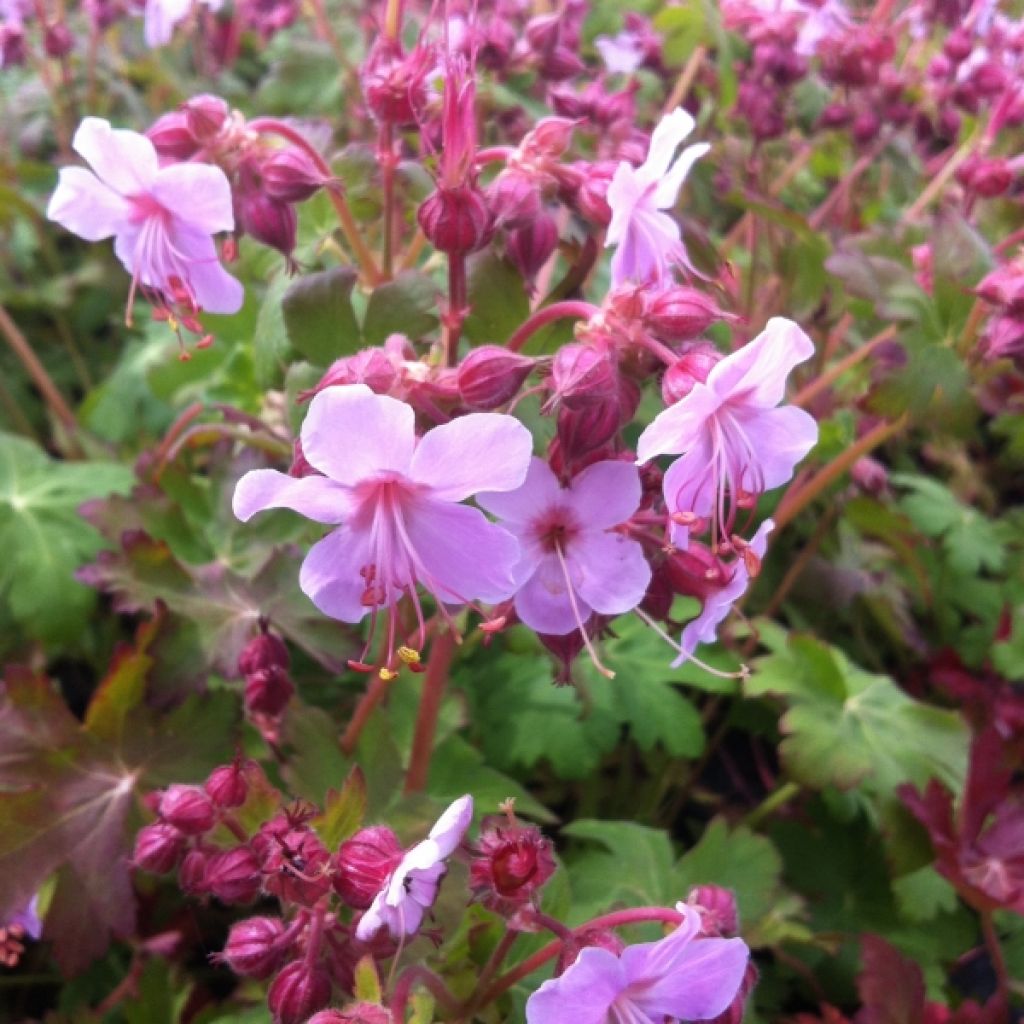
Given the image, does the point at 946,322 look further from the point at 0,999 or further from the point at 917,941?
the point at 0,999

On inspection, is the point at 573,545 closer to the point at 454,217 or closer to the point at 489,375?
the point at 489,375

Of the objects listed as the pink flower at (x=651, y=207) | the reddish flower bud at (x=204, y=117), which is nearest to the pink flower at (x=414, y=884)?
the pink flower at (x=651, y=207)

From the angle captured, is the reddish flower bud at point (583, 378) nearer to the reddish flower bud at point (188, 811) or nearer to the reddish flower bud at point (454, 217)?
the reddish flower bud at point (454, 217)

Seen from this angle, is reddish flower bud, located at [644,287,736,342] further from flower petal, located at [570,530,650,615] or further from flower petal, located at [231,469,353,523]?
flower petal, located at [231,469,353,523]

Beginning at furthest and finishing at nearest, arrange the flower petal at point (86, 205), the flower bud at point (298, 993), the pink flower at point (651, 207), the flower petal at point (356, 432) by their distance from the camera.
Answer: the flower petal at point (86, 205) → the pink flower at point (651, 207) → the flower bud at point (298, 993) → the flower petal at point (356, 432)

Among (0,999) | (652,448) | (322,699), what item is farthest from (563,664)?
(0,999)

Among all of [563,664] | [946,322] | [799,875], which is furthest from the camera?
[799,875]

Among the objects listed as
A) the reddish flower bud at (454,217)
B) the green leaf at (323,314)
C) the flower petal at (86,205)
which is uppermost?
the reddish flower bud at (454,217)
